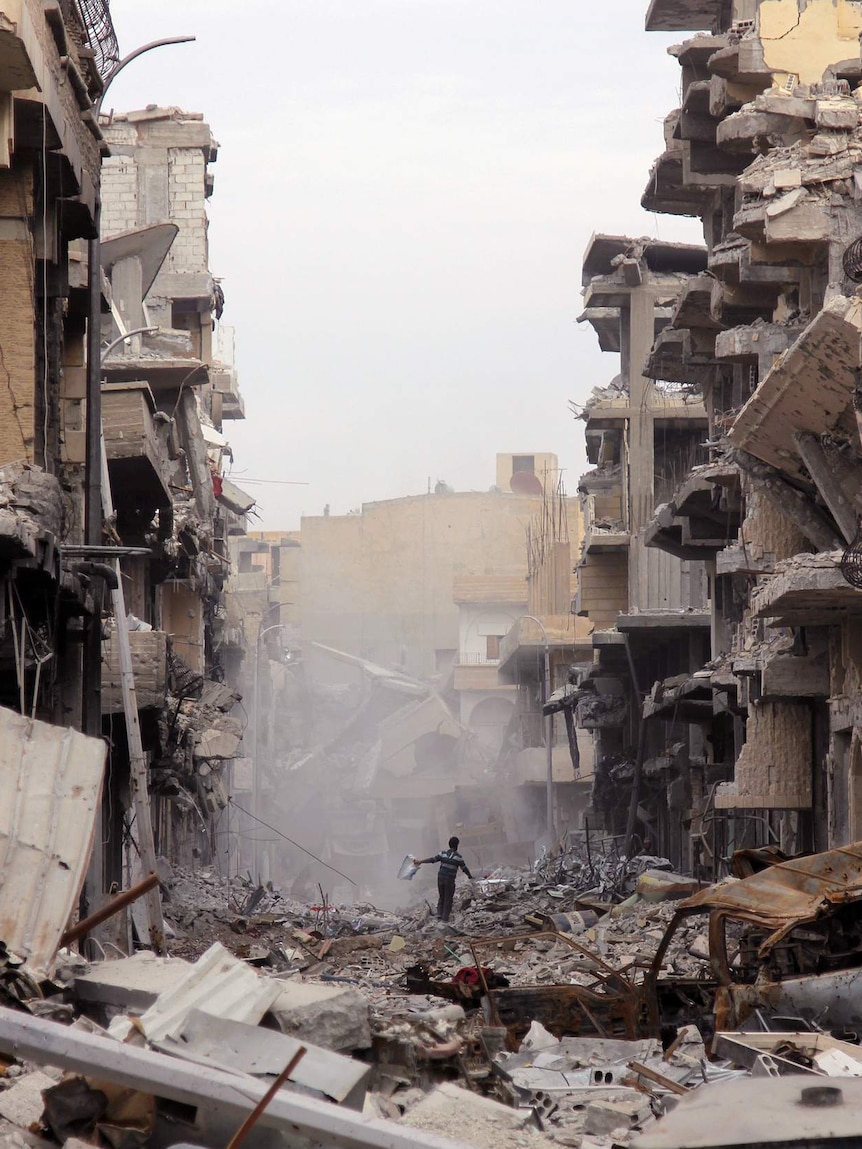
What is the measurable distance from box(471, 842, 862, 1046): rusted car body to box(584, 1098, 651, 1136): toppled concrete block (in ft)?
9.79

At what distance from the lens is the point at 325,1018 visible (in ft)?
24.6

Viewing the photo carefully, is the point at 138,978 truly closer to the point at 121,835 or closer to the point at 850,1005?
the point at 850,1005

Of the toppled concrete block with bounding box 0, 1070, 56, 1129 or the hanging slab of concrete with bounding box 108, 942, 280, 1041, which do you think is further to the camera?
the hanging slab of concrete with bounding box 108, 942, 280, 1041

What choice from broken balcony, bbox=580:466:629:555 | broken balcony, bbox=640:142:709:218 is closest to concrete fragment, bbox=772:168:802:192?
broken balcony, bbox=640:142:709:218

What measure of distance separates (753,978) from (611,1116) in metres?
5.31

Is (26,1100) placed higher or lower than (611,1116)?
higher

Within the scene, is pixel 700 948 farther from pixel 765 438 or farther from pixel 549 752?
pixel 549 752

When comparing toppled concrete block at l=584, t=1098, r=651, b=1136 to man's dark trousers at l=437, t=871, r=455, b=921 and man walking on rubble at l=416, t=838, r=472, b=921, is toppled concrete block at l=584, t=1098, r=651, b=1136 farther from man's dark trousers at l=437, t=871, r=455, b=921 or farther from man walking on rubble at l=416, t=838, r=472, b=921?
man's dark trousers at l=437, t=871, r=455, b=921

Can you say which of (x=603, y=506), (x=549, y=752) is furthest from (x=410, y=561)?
(x=603, y=506)

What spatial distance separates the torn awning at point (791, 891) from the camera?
11.2 metres

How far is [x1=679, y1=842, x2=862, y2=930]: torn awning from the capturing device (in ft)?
36.8

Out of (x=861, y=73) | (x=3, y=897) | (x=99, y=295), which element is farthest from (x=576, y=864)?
(x=3, y=897)

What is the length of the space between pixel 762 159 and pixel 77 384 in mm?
8664

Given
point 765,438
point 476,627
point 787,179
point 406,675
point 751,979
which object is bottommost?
point 406,675
